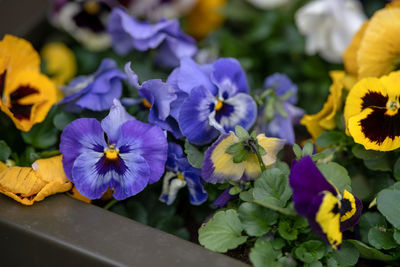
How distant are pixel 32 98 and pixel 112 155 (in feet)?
0.63

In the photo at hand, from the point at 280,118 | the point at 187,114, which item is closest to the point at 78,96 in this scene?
the point at 187,114

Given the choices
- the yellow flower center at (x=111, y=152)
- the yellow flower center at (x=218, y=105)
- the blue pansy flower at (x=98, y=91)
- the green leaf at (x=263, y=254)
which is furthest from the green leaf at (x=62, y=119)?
the green leaf at (x=263, y=254)

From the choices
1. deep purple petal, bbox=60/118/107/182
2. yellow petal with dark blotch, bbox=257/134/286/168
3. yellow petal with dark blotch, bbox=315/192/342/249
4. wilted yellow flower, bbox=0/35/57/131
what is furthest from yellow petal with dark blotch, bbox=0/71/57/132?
yellow petal with dark blotch, bbox=315/192/342/249

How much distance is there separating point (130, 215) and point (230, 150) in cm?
21

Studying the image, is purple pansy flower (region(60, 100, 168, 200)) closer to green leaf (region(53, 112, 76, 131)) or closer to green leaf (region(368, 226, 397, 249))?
green leaf (region(53, 112, 76, 131))

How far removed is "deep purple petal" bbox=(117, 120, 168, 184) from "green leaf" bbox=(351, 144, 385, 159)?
0.28 meters

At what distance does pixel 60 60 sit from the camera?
1073 mm

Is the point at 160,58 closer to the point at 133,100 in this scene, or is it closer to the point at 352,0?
the point at 133,100

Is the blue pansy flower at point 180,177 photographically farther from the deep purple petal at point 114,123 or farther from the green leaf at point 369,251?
the green leaf at point 369,251

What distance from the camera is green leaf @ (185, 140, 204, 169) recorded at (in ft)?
2.10

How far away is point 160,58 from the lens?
2.91 feet

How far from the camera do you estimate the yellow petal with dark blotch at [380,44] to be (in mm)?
717

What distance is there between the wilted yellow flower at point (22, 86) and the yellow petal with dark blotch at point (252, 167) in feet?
1.06

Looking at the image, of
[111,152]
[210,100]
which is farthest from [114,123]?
[210,100]
